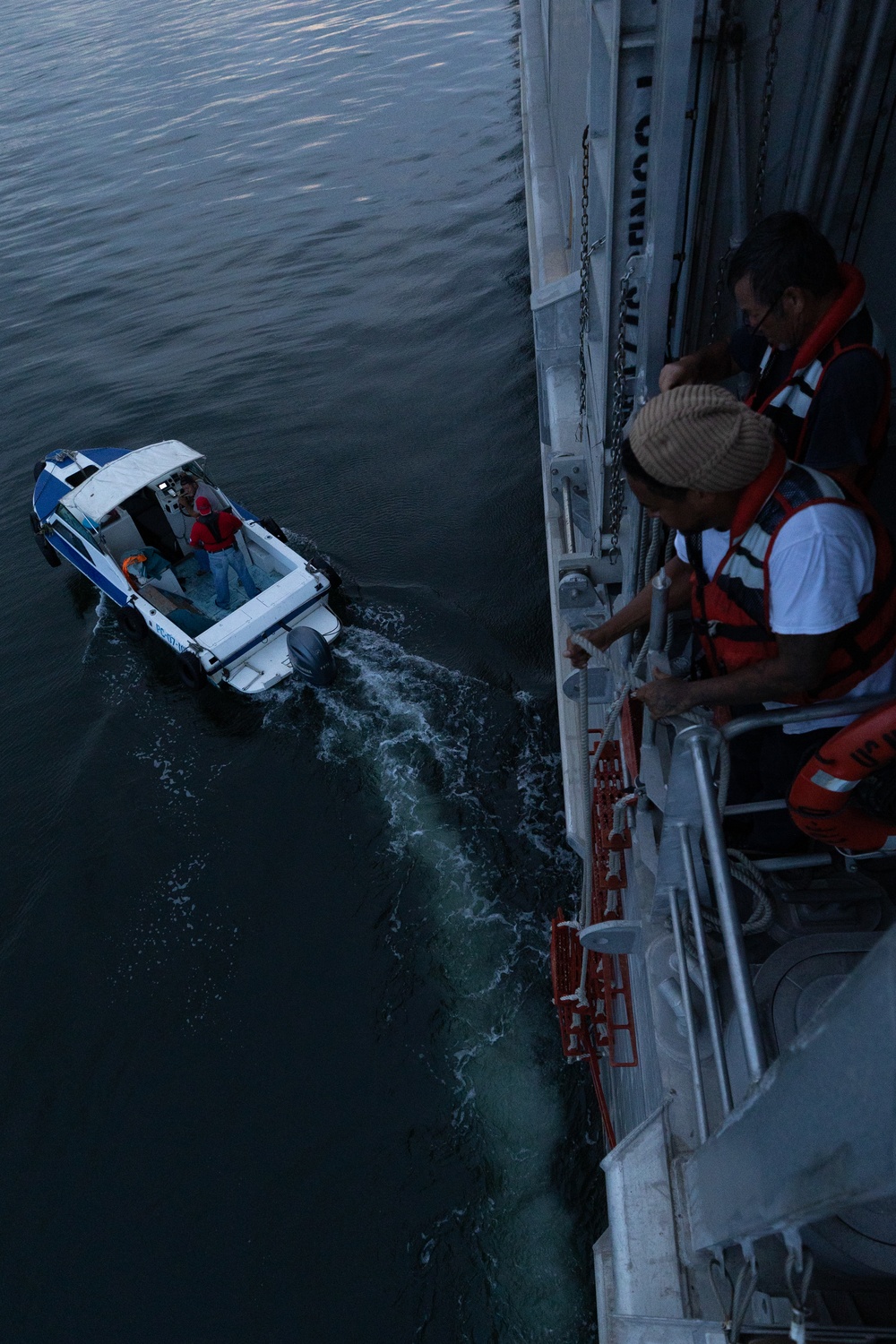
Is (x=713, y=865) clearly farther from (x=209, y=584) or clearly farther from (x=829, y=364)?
(x=209, y=584)

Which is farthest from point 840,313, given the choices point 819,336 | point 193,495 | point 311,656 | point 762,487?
point 193,495

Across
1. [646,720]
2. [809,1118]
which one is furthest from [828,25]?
[809,1118]

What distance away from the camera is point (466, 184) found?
2508cm

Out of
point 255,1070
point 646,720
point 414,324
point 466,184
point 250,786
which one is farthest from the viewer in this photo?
point 466,184

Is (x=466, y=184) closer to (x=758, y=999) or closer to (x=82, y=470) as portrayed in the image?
(x=82, y=470)

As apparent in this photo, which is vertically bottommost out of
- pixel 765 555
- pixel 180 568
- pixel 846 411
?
pixel 765 555

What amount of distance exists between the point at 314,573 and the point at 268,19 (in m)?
50.0

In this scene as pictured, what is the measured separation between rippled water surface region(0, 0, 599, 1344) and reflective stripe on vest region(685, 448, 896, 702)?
19.2ft

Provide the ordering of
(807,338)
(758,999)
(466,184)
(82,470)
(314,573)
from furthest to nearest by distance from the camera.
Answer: (466,184) < (82,470) < (314,573) < (807,338) < (758,999)

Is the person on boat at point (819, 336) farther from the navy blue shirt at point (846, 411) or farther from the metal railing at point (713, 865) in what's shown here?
Result: the metal railing at point (713, 865)

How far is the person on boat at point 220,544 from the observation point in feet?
36.8

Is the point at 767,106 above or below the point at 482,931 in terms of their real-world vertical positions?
above

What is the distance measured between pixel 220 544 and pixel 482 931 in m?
6.44

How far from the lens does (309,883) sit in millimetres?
9164
